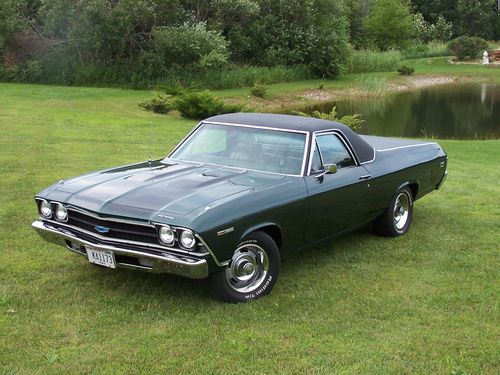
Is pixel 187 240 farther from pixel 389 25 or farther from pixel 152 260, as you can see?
pixel 389 25

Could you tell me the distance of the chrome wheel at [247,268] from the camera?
5254 mm

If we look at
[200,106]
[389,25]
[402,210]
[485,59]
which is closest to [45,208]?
[402,210]

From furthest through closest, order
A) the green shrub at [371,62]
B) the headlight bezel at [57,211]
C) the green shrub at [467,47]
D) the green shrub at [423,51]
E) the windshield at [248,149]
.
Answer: the green shrub at [423,51] → the green shrub at [467,47] → the green shrub at [371,62] → the windshield at [248,149] → the headlight bezel at [57,211]

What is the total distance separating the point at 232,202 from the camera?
5137 millimetres

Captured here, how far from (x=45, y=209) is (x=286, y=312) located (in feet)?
7.83

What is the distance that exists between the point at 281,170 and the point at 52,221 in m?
2.19

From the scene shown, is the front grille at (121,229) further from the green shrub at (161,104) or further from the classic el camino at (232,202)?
the green shrub at (161,104)

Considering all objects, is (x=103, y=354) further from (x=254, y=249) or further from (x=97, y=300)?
(x=254, y=249)

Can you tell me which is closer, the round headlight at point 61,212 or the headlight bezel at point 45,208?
the round headlight at point 61,212

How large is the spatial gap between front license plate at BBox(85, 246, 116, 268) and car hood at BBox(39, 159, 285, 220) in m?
0.34

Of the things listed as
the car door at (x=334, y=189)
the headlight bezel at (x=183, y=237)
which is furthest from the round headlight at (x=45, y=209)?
the car door at (x=334, y=189)

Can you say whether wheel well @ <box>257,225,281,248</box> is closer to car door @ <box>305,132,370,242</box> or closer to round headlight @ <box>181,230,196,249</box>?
car door @ <box>305,132,370,242</box>

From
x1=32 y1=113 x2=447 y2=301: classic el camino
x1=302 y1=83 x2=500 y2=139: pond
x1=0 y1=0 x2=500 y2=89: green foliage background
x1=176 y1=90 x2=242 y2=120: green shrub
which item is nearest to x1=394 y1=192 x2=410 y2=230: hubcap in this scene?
x1=32 y1=113 x2=447 y2=301: classic el camino

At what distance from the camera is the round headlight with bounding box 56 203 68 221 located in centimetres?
549
